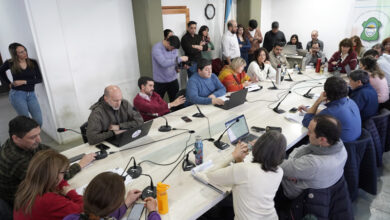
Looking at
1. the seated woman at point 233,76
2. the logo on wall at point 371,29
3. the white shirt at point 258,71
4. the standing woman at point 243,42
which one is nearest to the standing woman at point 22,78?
the seated woman at point 233,76

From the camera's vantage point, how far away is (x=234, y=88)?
12.6 ft

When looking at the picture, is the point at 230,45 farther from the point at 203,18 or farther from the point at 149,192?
the point at 149,192

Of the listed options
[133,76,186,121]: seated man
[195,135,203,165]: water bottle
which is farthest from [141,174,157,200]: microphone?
[133,76,186,121]: seated man

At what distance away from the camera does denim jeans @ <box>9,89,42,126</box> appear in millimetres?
3447

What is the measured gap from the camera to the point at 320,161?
5.64 feet

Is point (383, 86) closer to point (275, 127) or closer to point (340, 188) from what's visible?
point (275, 127)

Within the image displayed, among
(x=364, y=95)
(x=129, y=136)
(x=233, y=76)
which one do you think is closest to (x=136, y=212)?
(x=129, y=136)

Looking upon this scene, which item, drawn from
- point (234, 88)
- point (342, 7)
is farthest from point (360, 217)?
point (342, 7)

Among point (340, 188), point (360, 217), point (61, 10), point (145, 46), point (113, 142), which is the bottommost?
point (360, 217)

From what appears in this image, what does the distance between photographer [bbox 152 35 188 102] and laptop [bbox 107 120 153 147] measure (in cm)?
198

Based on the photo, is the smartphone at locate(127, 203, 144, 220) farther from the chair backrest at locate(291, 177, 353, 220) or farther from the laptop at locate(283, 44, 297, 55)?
the laptop at locate(283, 44, 297, 55)

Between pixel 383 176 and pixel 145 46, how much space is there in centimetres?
382

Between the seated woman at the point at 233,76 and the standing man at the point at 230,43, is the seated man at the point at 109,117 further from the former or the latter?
the standing man at the point at 230,43

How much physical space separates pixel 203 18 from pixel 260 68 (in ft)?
6.27
